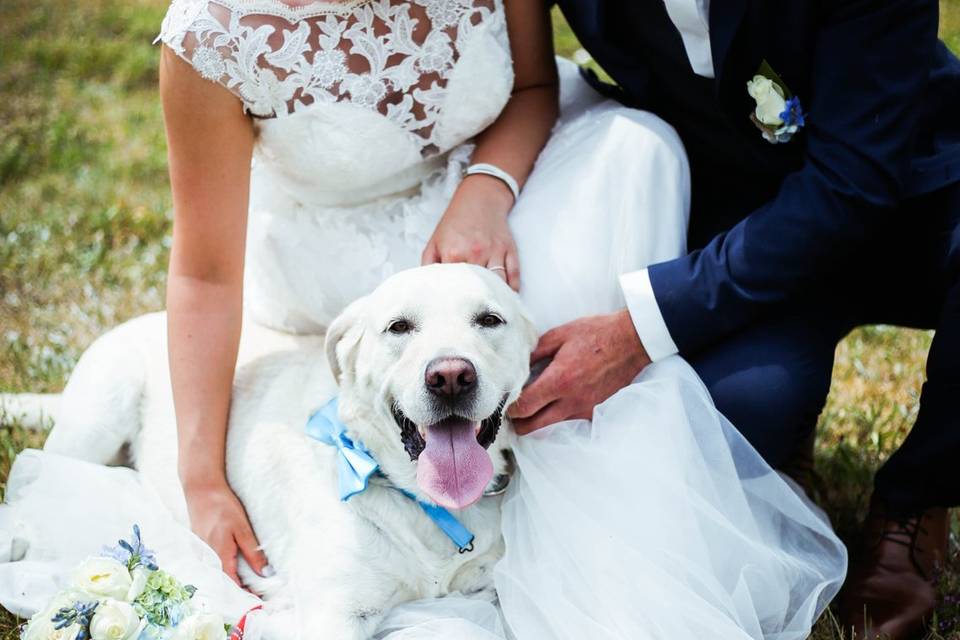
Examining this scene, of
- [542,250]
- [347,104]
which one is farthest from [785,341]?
[347,104]

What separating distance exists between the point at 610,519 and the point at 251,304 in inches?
63.1

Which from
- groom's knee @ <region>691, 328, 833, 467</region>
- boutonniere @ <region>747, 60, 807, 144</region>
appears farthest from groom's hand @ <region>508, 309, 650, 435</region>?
boutonniere @ <region>747, 60, 807, 144</region>

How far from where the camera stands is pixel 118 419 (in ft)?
11.3

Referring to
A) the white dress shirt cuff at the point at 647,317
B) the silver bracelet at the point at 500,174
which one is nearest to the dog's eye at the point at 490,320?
the white dress shirt cuff at the point at 647,317

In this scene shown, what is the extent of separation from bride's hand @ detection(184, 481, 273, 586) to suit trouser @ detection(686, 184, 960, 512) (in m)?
1.41

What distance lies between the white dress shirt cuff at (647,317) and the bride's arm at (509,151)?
338 millimetres

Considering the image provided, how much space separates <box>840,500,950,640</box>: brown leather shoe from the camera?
9.29 feet

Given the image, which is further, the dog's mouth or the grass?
the grass

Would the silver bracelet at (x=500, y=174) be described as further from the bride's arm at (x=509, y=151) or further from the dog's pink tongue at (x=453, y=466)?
the dog's pink tongue at (x=453, y=466)

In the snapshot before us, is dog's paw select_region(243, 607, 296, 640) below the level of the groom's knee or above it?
below

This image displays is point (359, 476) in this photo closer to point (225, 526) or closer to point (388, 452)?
point (388, 452)

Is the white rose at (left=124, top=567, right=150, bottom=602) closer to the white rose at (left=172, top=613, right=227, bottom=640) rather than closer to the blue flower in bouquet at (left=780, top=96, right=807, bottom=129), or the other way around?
the white rose at (left=172, top=613, right=227, bottom=640)

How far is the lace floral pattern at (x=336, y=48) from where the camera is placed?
9.40ft

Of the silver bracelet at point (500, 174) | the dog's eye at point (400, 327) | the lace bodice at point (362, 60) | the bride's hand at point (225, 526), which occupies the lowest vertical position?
the bride's hand at point (225, 526)
